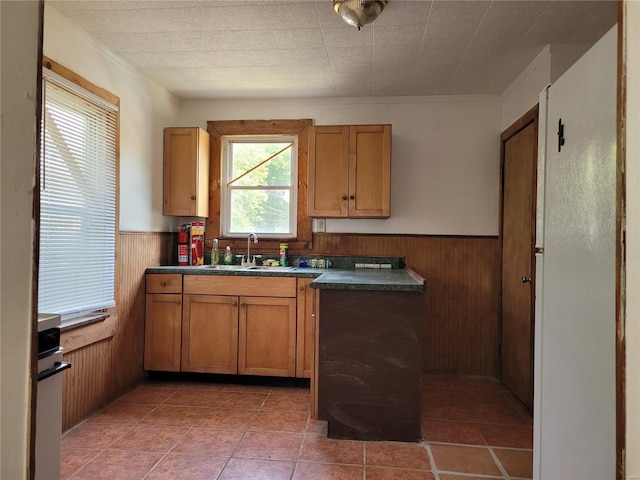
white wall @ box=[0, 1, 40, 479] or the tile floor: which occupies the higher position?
white wall @ box=[0, 1, 40, 479]

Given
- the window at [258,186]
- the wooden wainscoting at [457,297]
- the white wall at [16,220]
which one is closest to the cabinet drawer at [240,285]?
the window at [258,186]

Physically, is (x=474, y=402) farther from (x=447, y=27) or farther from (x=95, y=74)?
(x=95, y=74)

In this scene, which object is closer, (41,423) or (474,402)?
(41,423)

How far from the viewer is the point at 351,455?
6.67 feet

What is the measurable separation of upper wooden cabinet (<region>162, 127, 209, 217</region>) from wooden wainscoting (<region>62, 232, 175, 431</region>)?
0.99ft

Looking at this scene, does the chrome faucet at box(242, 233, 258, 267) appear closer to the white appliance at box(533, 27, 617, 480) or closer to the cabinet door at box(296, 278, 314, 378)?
the cabinet door at box(296, 278, 314, 378)

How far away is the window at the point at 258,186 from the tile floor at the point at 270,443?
4.77 ft

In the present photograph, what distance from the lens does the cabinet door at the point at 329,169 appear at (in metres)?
3.15

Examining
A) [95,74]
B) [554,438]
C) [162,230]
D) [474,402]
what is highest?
[95,74]

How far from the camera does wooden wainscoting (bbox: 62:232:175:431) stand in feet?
7.62

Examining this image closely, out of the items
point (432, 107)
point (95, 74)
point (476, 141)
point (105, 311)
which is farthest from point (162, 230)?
point (476, 141)

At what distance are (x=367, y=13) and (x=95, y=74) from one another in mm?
1748

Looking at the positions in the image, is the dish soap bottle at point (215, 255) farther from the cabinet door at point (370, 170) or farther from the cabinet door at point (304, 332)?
the cabinet door at point (370, 170)

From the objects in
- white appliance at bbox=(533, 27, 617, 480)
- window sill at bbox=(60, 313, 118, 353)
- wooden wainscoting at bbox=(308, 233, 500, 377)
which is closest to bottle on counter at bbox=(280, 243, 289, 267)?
wooden wainscoting at bbox=(308, 233, 500, 377)
